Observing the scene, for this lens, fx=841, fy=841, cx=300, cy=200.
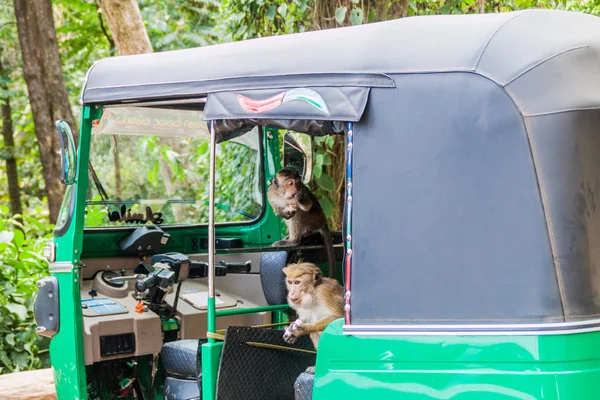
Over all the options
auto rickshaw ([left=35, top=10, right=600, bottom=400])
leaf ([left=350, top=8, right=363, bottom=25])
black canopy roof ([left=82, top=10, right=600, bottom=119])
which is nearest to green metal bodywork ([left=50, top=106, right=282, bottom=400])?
auto rickshaw ([left=35, top=10, right=600, bottom=400])

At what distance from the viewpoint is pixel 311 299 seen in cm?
403

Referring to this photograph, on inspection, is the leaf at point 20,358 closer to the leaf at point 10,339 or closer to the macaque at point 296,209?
the leaf at point 10,339

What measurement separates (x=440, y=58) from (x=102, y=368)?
9.19 feet

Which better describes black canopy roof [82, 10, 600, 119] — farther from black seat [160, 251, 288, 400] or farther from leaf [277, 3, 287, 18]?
leaf [277, 3, 287, 18]

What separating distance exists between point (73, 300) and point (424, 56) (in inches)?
91.9

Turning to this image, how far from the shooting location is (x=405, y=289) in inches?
124

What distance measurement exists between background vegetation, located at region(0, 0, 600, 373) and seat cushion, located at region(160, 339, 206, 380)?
109 inches

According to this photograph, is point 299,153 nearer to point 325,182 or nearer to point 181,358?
point 181,358

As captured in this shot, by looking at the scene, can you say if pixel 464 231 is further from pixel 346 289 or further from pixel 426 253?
pixel 346 289

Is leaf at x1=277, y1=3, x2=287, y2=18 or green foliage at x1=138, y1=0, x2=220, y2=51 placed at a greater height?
green foliage at x1=138, y1=0, x2=220, y2=51

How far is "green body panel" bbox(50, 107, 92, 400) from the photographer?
14.5ft

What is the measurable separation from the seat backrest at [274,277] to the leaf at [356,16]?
2.62 meters

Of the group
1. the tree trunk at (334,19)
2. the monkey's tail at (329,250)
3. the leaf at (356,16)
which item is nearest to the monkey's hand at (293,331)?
the monkey's tail at (329,250)

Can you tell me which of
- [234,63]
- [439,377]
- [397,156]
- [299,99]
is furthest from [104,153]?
[439,377]
